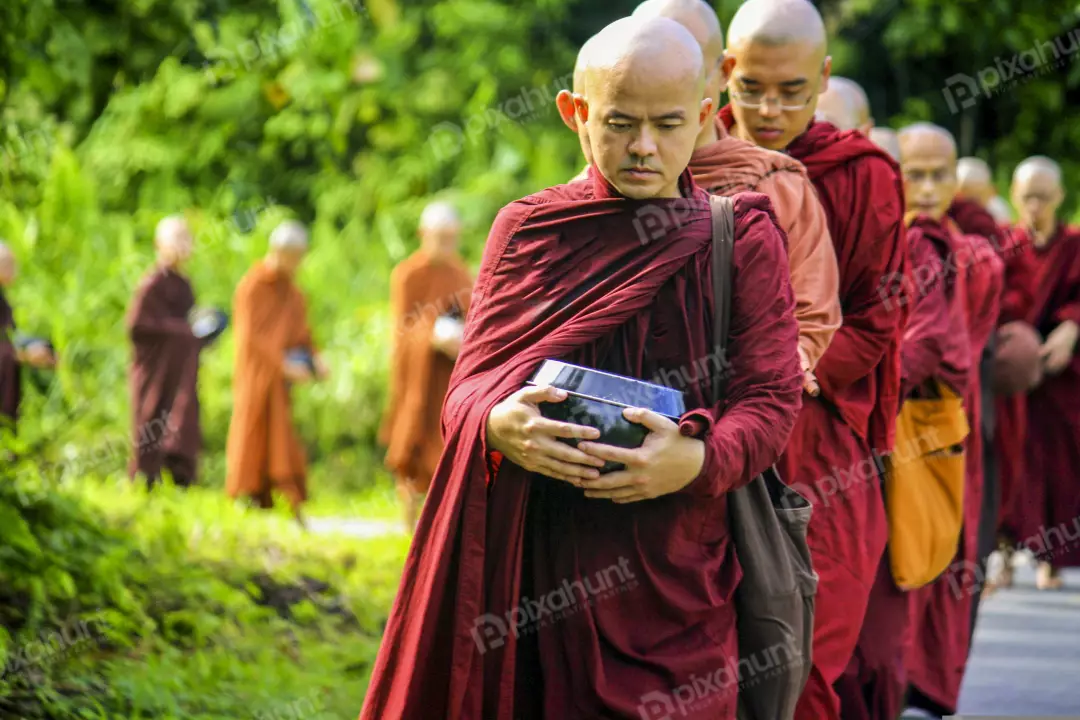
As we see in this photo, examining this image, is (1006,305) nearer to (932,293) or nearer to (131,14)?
(932,293)

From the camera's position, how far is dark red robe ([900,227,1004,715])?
20.2 ft

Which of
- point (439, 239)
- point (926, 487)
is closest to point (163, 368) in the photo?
point (439, 239)

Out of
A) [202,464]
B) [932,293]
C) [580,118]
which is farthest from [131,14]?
[202,464]

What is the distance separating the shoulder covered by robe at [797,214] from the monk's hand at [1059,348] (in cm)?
520

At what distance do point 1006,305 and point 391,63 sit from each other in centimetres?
1100

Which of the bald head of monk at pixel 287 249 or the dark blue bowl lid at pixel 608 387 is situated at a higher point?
the bald head of monk at pixel 287 249

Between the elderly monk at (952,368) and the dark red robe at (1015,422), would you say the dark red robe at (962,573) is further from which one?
the dark red robe at (1015,422)

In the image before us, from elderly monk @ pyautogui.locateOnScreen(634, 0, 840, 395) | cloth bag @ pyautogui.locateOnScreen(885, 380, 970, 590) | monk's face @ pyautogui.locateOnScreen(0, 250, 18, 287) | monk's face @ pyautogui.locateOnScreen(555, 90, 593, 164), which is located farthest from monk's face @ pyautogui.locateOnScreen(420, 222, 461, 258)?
monk's face @ pyautogui.locateOnScreen(555, 90, 593, 164)

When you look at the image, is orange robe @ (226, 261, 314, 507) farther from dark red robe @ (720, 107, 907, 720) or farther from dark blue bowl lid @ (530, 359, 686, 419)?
dark blue bowl lid @ (530, 359, 686, 419)

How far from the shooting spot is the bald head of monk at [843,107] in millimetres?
5605

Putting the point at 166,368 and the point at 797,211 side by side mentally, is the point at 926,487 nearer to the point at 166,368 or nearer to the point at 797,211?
the point at 797,211

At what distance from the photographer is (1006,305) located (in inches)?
344

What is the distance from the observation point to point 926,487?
18.3 feet

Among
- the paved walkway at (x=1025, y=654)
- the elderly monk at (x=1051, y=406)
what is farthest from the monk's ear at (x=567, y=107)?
the elderly monk at (x=1051, y=406)
